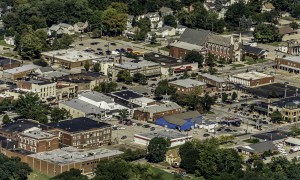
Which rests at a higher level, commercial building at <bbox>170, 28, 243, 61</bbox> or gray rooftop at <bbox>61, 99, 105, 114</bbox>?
commercial building at <bbox>170, 28, 243, 61</bbox>

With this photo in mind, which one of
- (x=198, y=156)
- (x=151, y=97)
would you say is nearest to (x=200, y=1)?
(x=151, y=97)

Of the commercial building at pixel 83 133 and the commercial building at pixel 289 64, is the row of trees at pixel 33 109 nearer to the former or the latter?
the commercial building at pixel 83 133

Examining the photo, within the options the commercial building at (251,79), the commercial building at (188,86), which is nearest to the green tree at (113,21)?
the commercial building at (251,79)

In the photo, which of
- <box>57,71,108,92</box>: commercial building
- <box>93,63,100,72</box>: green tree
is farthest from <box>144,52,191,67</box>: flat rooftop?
<box>57,71,108,92</box>: commercial building

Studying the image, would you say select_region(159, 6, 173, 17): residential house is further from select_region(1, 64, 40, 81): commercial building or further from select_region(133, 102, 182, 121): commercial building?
select_region(133, 102, 182, 121): commercial building

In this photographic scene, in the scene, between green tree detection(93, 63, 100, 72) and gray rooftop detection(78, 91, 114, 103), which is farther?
green tree detection(93, 63, 100, 72)

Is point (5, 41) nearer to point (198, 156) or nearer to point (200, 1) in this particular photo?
point (200, 1)
